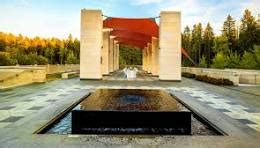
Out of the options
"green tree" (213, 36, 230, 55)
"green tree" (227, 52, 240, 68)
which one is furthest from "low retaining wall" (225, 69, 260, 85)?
"green tree" (213, 36, 230, 55)

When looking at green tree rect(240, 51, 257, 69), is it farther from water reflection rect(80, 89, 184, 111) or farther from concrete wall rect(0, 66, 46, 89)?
water reflection rect(80, 89, 184, 111)

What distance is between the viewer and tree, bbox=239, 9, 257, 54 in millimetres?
51094

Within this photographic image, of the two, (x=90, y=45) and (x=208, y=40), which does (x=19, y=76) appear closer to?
(x=90, y=45)

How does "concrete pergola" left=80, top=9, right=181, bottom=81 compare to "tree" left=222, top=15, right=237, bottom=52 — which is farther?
"tree" left=222, top=15, right=237, bottom=52

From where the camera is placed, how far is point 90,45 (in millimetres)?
21562

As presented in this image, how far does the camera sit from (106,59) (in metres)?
28.3

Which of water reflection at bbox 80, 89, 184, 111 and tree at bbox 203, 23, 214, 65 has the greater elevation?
tree at bbox 203, 23, 214, 65

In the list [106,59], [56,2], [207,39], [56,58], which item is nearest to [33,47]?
[56,58]

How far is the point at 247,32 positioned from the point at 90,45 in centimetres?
3888

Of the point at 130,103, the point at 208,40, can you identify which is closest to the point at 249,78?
the point at 130,103

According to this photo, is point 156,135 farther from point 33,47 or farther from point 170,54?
point 33,47

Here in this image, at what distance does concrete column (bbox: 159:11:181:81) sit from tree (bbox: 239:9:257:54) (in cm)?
3172

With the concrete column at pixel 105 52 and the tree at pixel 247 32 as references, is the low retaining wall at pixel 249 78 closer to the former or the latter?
the concrete column at pixel 105 52

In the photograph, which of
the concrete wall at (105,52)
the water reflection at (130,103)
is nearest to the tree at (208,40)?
the concrete wall at (105,52)
